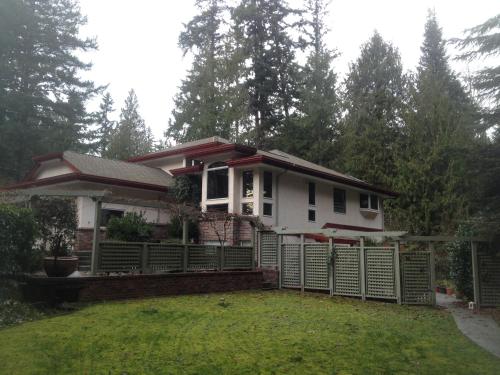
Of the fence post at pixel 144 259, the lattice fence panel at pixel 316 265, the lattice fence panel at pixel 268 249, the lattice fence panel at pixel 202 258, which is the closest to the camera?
the fence post at pixel 144 259

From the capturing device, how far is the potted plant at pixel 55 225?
33.4 feet

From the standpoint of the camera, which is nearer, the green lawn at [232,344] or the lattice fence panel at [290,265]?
the green lawn at [232,344]

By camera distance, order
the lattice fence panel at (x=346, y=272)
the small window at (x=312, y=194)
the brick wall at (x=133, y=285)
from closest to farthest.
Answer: the brick wall at (x=133, y=285) < the lattice fence panel at (x=346, y=272) < the small window at (x=312, y=194)

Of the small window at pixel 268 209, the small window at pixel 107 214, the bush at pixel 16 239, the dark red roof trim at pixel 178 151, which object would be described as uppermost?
the dark red roof trim at pixel 178 151

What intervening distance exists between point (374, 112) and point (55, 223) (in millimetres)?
26947

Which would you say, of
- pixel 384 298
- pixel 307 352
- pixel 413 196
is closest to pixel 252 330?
pixel 307 352

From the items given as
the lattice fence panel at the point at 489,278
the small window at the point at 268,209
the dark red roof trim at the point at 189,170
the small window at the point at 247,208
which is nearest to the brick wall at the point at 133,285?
the small window at the point at 247,208

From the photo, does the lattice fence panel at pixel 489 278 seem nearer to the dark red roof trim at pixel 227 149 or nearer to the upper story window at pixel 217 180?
the dark red roof trim at pixel 227 149

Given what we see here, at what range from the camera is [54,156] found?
20.1 meters

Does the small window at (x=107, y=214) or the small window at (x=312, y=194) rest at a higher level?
the small window at (x=312, y=194)

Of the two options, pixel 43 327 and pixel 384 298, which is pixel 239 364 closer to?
pixel 43 327

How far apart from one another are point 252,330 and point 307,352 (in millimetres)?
1350

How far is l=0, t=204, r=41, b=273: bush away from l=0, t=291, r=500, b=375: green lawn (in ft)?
4.93

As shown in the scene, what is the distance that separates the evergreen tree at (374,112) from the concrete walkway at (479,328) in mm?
17831
